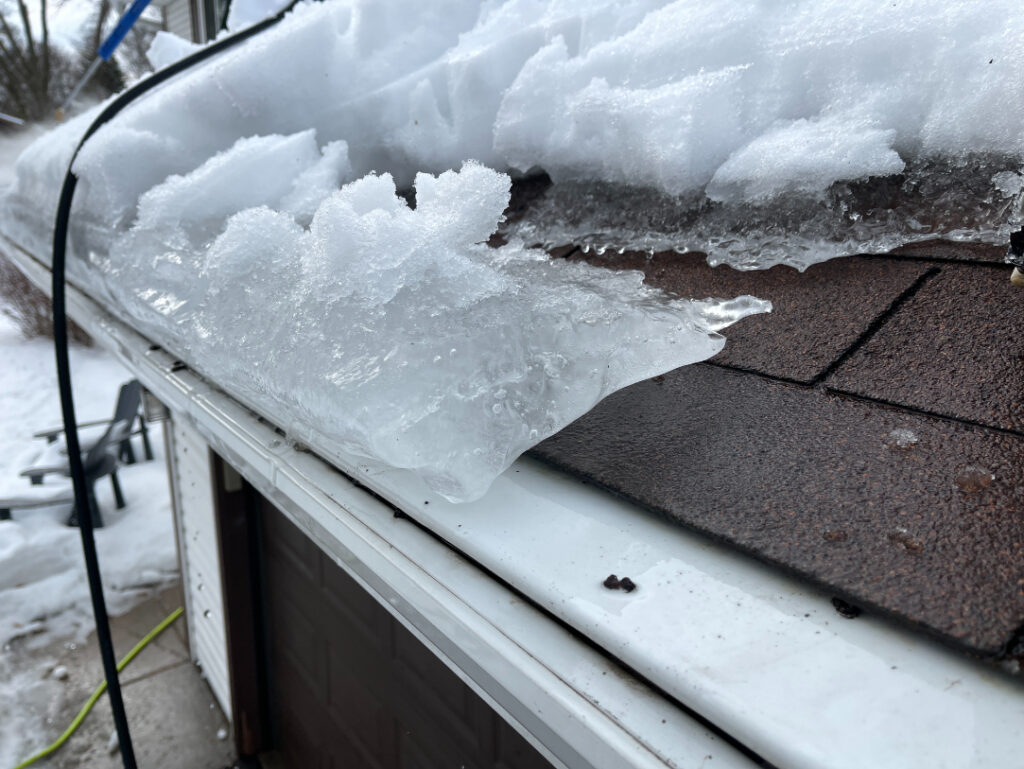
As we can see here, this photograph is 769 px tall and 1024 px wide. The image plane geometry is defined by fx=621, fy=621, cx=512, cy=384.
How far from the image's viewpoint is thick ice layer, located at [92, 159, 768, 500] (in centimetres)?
75

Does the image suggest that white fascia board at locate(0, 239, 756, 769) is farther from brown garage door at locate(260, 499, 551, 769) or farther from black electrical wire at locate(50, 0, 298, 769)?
black electrical wire at locate(50, 0, 298, 769)

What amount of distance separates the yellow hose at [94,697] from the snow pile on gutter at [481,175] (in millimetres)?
3210

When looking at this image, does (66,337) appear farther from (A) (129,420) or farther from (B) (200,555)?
(A) (129,420)

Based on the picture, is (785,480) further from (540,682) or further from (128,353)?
(128,353)

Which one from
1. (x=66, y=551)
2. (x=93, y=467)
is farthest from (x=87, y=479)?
(x=66, y=551)

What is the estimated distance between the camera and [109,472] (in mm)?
5594

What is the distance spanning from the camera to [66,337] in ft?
6.88

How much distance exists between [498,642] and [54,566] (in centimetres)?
594

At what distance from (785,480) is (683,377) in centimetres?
27

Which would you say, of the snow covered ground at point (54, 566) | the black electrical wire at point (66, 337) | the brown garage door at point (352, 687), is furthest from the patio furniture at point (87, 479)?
the black electrical wire at point (66, 337)

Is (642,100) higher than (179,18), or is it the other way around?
(179,18)

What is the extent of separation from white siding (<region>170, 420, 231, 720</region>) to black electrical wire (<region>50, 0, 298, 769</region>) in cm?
104

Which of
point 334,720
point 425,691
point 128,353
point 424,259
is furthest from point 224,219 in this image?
point 334,720

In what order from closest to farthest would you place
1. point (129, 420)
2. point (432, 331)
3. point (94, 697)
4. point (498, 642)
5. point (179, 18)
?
point (498, 642) → point (432, 331) → point (94, 697) → point (129, 420) → point (179, 18)
